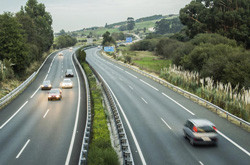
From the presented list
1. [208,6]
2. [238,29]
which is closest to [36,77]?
[238,29]

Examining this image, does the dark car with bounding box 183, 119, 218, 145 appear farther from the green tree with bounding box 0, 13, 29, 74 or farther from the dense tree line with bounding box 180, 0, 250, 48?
the dense tree line with bounding box 180, 0, 250, 48

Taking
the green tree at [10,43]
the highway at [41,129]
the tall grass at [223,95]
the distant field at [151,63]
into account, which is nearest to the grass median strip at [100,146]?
the highway at [41,129]

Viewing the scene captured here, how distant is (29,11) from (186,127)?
2686 inches

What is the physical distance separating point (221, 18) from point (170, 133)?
162ft

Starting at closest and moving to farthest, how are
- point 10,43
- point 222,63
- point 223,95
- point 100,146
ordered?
point 100,146 < point 223,95 < point 222,63 < point 10,43

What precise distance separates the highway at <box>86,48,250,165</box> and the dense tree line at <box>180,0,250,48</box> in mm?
34706

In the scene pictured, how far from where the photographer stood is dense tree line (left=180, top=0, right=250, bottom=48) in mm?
52531

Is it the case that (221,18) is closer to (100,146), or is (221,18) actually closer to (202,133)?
(202,133)

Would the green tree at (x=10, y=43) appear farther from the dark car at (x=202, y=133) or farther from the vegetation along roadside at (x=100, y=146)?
the dark car at (x=202, y=133)

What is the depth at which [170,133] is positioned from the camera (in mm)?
16281

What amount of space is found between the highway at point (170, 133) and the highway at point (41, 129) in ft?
12.6

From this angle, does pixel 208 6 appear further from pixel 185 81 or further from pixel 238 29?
pixel 185 81

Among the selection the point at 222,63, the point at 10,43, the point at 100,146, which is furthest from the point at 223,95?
the point at 10,43

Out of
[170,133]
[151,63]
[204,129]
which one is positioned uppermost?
[151,63]
